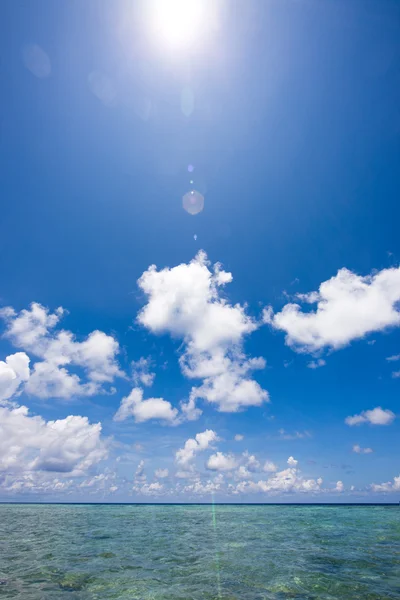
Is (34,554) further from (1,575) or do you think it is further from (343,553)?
(343,553)

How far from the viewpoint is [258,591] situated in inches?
659

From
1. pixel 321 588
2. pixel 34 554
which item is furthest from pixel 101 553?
pixel 321 588

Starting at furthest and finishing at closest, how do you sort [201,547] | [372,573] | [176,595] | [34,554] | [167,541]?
1. [167,541]
2. [201,547]
3. [34,554]
4. [372,573]
5. [176,595]

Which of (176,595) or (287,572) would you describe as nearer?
(176,595)

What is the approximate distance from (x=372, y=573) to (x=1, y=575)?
22.8 m

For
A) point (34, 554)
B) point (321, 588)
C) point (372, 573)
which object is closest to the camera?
point (321, 588)

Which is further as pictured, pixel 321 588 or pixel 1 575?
pixel 1 575

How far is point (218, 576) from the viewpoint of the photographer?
64.0 ft

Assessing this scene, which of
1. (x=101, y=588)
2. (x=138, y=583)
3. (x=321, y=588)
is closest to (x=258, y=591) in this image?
(x=321, y=588)

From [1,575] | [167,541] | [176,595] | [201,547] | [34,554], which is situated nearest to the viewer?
[176,595]

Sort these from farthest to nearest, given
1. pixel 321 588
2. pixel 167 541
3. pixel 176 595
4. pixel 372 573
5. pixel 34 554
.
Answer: pixel 167 541 → pixel 34 554 → pixel 372 573 → pixel 321 588 → pixel 176 595

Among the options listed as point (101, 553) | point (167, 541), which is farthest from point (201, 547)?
point (101, 553)

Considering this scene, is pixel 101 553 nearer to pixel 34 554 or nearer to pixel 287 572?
pixel 34 554

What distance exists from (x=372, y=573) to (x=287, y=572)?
17.7 feet
